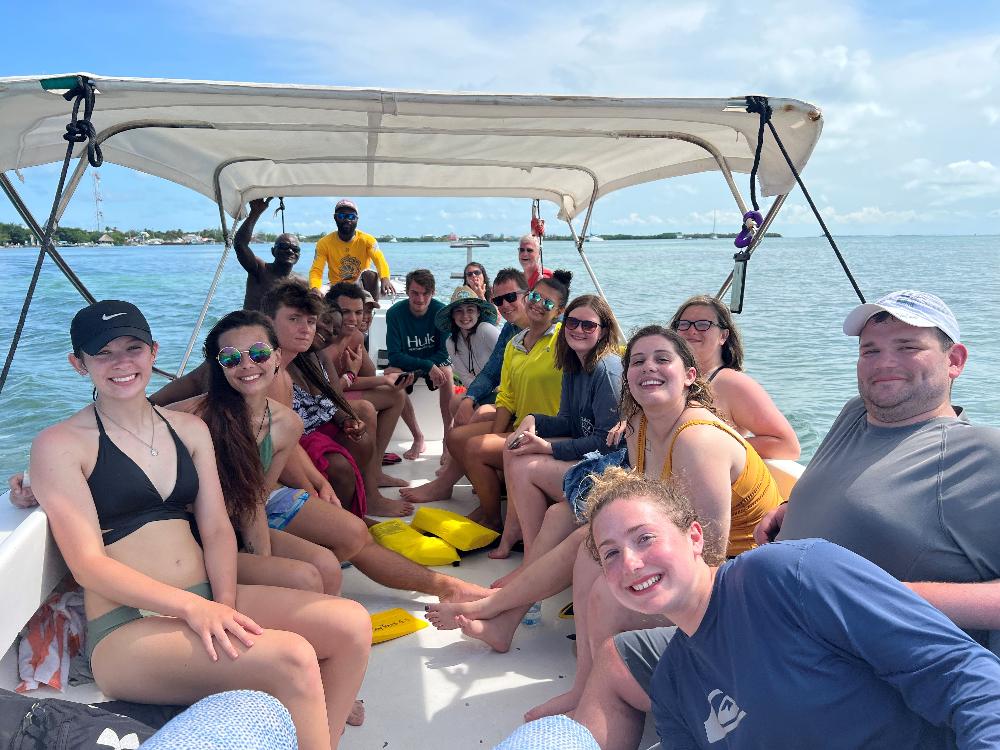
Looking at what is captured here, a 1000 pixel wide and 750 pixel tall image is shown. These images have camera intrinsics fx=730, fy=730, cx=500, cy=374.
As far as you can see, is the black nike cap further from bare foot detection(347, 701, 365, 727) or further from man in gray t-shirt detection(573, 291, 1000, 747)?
man in gray t-shirt detection(573, 291, 1000, 747)

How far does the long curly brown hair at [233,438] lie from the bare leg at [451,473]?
4.45 feet

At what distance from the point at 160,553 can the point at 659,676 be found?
47.0 inches

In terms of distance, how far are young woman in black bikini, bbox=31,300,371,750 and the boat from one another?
178mm

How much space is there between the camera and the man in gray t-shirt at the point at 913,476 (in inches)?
51.7

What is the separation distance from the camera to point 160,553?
177cm

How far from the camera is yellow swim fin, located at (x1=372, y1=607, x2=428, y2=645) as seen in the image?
2.38m

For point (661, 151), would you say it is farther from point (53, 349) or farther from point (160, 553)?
point (53, 349)

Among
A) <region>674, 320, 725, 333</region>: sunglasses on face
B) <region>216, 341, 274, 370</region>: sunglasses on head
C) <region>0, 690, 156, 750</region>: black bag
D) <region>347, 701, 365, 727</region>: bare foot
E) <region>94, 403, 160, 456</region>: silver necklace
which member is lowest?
<region>347, 701, 365, 727</region>: bare foot

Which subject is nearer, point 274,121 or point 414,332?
point 274,121

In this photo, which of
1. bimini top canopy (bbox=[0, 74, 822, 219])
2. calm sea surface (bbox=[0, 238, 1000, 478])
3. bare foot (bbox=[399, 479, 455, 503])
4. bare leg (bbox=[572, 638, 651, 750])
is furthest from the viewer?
calm sea surface (bbox=[0, 238, 1000, 478])

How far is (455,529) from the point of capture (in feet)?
10.0

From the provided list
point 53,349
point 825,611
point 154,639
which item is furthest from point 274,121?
point 53,349

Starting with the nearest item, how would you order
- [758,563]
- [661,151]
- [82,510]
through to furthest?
[758,563] → [82,510] → [661,151]

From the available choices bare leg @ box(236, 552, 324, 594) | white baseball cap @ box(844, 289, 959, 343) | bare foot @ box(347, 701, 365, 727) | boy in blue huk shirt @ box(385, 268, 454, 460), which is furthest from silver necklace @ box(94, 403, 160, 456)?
boy in blue huk shirt @ box(385, 268, 454, 460)
